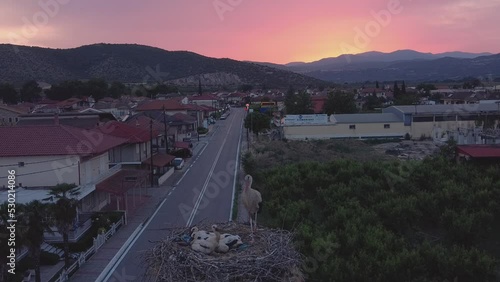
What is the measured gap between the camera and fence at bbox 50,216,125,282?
16.2 m

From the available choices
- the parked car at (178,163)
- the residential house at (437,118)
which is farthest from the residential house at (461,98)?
the parked car at (178,163)

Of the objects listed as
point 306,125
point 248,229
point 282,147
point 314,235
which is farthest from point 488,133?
point 248,229

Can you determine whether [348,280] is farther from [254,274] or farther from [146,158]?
[146,158]

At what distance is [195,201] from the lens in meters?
26.7

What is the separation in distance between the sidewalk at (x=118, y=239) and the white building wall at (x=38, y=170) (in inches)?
126

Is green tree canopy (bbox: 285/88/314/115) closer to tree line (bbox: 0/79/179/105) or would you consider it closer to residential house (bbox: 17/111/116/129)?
tree line (bbox: 0/79/179/105)

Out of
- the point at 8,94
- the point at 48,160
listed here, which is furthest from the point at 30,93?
the point at 48,160

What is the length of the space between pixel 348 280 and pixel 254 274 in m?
4.85

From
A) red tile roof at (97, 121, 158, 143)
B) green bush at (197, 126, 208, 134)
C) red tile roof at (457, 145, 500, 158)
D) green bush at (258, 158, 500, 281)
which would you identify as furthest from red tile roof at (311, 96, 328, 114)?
green bush at (258, 158, 500, 281)

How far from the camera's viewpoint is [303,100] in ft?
240

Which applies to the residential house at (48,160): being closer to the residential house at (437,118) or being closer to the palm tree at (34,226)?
the palm tree at (34,226)

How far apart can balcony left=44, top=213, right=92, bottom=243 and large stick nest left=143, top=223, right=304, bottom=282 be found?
11463mm

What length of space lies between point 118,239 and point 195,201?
6.57 meters

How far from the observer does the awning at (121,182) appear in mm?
23750
